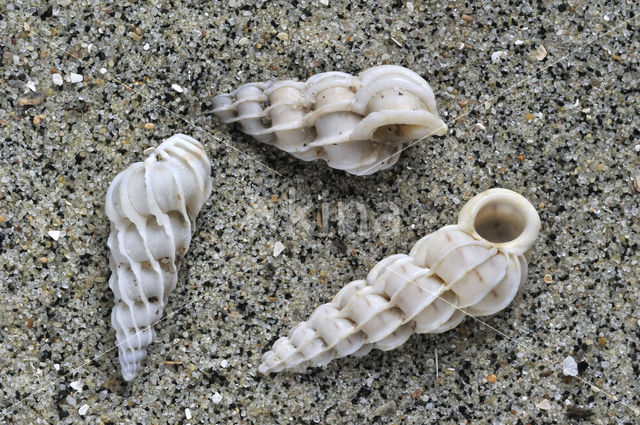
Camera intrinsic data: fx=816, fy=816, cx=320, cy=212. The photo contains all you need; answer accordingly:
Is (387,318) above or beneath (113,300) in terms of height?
above

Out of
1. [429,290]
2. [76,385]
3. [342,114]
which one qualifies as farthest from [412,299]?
[76,385]

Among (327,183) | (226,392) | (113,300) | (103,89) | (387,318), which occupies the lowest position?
(226,392)

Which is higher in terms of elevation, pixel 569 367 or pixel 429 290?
pixel 429 290

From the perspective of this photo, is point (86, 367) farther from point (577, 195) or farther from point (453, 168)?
point (577, 195)

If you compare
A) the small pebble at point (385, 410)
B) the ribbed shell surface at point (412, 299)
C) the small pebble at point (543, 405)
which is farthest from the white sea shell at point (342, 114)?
the small pebble at point (543, 405)

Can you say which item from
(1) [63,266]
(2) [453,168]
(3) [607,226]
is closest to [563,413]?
(3) [607,226]

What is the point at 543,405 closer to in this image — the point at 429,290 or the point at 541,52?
the point at 429,290
